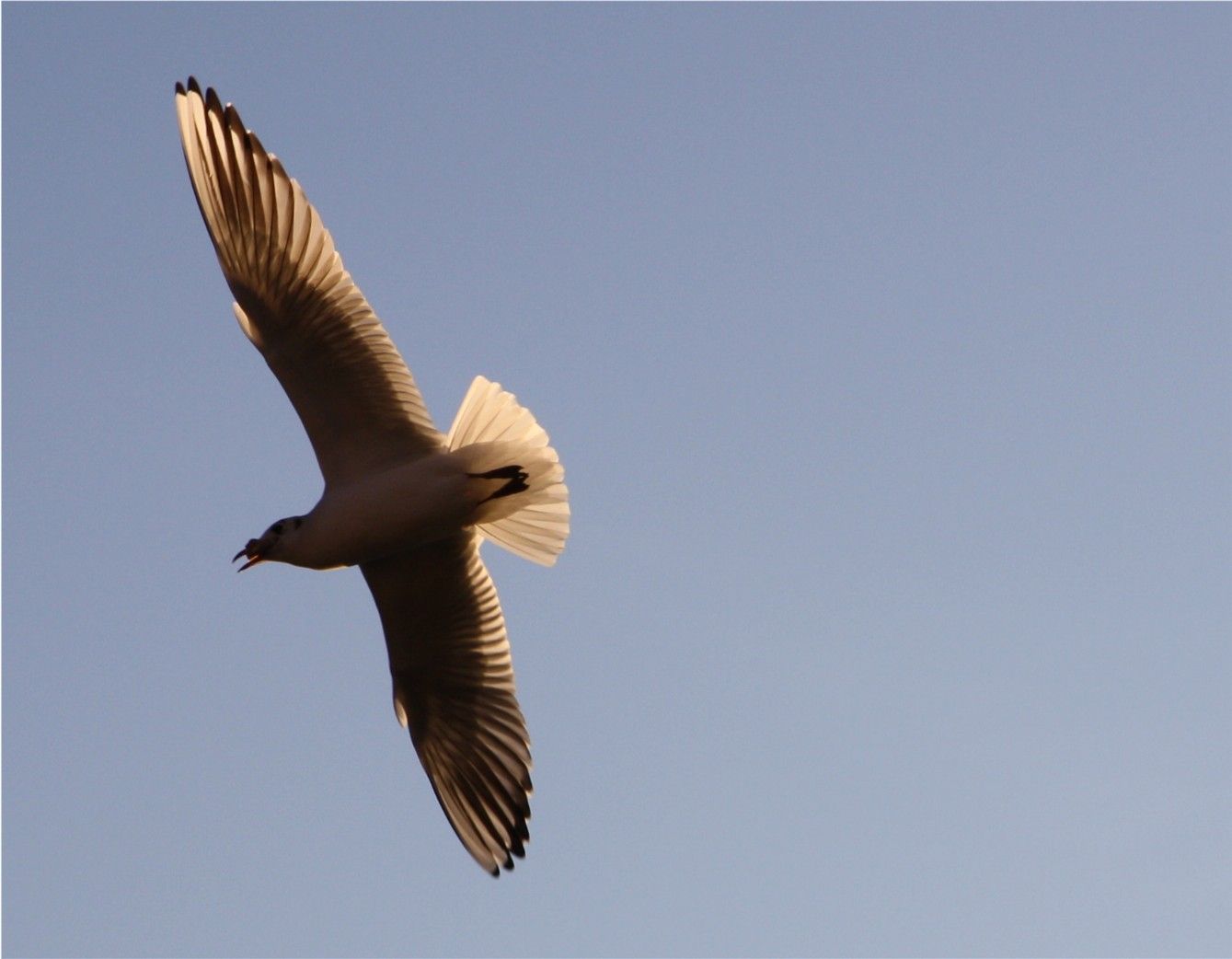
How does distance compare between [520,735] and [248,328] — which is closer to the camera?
A: [248,328]

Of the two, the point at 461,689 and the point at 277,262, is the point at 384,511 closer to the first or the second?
the point at 277,262

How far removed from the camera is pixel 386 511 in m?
8.01

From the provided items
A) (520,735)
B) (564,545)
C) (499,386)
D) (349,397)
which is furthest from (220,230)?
(520,735)

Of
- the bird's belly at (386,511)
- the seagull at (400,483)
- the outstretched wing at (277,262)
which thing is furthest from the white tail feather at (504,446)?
the outstretched wing at (277,262)

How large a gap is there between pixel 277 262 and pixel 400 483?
1.13 m

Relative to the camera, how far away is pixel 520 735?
8.90 metres

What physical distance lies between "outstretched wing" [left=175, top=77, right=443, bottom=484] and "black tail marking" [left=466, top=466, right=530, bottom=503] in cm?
64

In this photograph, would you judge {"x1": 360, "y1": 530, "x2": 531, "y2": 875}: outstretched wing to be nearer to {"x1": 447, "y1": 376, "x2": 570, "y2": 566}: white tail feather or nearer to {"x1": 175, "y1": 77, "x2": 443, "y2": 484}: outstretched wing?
{"x1": 447, "y1": 376, "x2": 570, "y2": 566}: white tail feather

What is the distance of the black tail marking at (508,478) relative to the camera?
26.3 ft

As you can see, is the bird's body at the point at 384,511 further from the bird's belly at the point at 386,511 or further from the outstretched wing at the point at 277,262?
the outstretched wing at the point at 277,262

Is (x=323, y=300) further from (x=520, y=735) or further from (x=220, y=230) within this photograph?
(x=520, y=735)

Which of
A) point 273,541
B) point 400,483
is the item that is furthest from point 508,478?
point 273,541

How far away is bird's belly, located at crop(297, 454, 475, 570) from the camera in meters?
8.01

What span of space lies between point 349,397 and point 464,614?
4.60 ft
